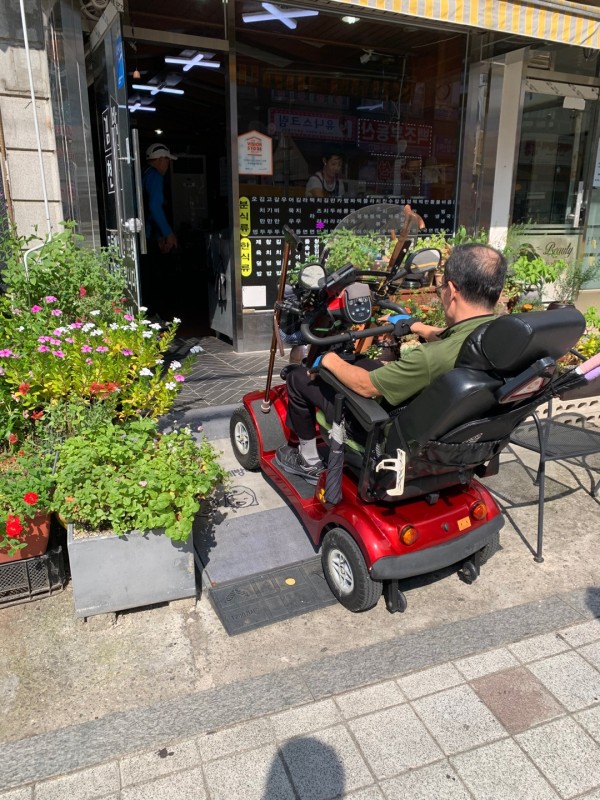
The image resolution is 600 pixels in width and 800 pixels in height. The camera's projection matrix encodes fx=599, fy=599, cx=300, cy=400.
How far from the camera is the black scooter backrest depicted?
7.06 feet

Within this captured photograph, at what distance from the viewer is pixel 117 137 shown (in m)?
5.02

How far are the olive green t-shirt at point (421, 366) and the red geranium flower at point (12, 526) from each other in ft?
5.64

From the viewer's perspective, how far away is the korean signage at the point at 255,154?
679 cm

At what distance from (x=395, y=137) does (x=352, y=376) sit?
6356mm

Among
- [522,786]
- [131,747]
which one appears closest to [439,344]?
[522,786]

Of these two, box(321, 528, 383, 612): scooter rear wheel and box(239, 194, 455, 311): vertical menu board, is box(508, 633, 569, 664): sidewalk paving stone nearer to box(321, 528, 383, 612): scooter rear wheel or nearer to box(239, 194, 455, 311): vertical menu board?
box(321, 528, 383, 612): scooter rear wheel

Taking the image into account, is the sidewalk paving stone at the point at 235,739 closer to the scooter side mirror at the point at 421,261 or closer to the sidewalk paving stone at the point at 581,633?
the sidewalk paving stone at the point at 581,633

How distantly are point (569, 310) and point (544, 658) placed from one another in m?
1.60

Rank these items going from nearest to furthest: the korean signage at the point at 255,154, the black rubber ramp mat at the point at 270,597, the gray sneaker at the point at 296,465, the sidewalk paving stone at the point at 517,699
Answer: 1. the sidewalk paving stone at the point at 517,699
2. the black rubber ramp mat at the point at 270,597
3. the gray sneaker at the point at 296,465
4. the korean signage at the point at 255,154

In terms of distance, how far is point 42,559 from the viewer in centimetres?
297

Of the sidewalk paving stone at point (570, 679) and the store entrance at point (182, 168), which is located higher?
the store entrance at point (182, 168)

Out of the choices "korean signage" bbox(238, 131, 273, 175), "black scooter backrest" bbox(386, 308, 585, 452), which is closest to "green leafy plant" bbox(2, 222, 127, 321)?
"korean signage" bbox(238, 131, 273, 175)

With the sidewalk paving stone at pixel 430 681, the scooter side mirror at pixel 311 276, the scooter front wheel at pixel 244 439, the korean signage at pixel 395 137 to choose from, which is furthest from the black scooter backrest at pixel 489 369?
the korean signage at pixel 395 137

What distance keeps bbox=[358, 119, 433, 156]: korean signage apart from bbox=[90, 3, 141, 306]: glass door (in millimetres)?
3591
